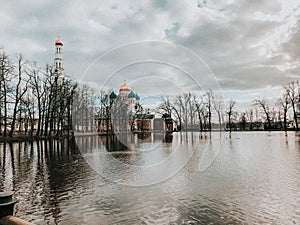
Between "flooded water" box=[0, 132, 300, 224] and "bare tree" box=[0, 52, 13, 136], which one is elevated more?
"bare tree" box=[0, 52, 13, 136]

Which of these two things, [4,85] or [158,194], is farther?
[4,85]

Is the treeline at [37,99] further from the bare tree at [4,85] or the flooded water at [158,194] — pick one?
the flooded water at [158,194]

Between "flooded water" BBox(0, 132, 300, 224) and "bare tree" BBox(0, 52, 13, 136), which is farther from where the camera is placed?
"bare tree" BBox(0, 52, 13, 136)

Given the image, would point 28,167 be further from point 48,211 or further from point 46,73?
point 46,73

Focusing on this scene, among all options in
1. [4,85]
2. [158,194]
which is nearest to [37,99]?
[4,85]

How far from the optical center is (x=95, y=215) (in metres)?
6.68

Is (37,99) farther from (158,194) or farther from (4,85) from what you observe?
(158,194)

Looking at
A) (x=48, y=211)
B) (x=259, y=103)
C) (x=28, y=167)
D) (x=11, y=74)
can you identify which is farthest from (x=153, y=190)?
(x=259, y=103)

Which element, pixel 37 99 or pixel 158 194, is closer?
pixel 158 194

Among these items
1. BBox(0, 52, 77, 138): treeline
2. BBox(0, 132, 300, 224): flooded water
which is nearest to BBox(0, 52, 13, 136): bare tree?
BBox(0, 52, 77, 138): treeline

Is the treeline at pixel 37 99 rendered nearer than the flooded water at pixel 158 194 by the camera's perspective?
No

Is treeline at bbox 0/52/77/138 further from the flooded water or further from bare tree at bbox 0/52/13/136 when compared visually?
the flooded water

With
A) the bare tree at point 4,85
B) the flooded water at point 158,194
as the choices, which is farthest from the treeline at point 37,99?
the flooded water at point 158,194

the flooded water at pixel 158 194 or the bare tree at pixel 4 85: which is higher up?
the bare tree at pixel 4 85
